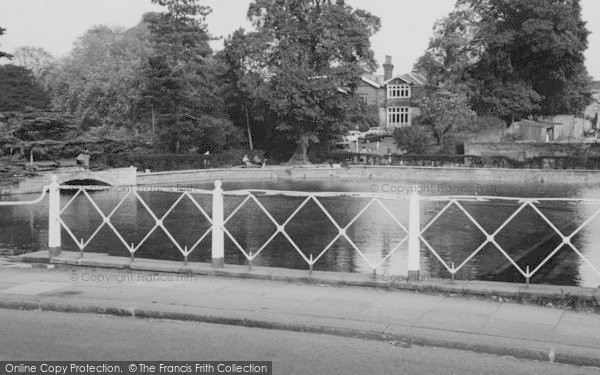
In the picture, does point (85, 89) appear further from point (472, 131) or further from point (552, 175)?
point (552, 175)

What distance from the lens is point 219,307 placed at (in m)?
7.48

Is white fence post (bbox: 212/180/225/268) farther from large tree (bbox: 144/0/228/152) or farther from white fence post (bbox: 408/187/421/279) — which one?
large tree (bbox: 144/0/228/152)

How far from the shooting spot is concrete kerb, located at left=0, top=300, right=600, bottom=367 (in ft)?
19.5

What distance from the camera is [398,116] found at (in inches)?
3078

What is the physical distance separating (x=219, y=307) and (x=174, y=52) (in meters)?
43.6

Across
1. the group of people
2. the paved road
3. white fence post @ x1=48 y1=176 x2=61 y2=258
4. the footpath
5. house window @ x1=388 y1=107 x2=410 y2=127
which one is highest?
house window @ x1=388 y1=107 x2=410 y2=127

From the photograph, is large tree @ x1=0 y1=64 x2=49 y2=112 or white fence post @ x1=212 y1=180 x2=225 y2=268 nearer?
white fence post @ x1=212 y1=180 x2=225 y2=268

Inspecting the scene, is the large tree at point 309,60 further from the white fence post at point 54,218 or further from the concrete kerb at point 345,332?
the concrete kerb at point 345,332

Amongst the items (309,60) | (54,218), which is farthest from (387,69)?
(54,218)

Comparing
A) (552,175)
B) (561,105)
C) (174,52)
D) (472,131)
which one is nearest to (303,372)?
(552,175)

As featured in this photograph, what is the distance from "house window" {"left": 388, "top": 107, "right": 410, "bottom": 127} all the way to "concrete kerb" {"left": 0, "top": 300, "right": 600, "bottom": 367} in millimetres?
71411

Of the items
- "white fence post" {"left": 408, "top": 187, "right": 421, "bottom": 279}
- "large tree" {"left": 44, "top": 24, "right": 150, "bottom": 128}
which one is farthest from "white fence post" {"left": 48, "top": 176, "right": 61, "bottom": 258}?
"large tree" {"left": 44, "top": 24, "right": 150, "bottom": 128}

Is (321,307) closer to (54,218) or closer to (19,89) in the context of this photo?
(54,218)

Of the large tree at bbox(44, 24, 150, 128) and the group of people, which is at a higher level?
the large tree at bbox(44, 24, 150, 128)
